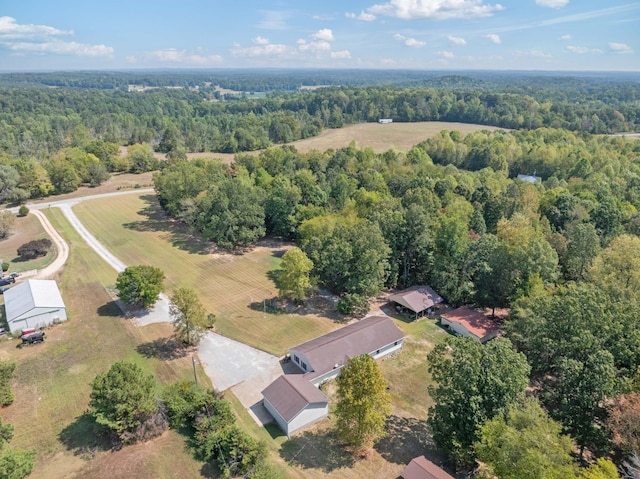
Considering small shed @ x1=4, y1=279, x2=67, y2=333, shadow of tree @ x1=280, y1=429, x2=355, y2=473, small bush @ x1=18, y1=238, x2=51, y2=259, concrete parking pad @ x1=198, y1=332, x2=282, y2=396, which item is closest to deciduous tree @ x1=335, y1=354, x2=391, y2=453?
shadow of tree @ x1=280, y1=429, x2=355, y2=473

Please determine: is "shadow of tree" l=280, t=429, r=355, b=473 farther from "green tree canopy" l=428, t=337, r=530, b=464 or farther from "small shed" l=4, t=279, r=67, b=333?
"small shed" l=4, t=279, r=67, b=333

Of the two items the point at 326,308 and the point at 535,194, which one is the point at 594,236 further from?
the point at 326,308

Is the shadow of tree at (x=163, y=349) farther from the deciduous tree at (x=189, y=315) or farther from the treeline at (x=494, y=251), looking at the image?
the treeline at (x=494, y=251)

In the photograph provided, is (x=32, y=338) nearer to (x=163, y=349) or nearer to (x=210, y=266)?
(x=163, y=349)

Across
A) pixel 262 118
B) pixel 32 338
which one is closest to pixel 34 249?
pixel 32 338

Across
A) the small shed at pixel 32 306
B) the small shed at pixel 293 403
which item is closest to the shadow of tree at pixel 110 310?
the small shed at pixel 32 306

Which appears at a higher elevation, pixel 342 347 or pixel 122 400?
pixel 122 400
